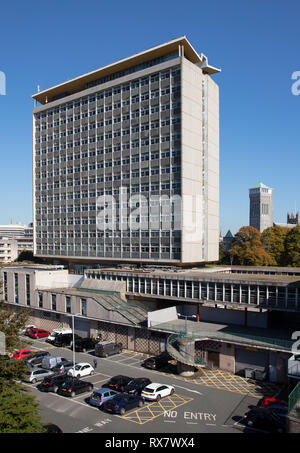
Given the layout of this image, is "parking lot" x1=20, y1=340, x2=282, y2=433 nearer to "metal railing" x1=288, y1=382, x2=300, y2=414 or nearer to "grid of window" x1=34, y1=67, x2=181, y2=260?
"metal railing" x1=288, y1=382, x2=300, y2=414

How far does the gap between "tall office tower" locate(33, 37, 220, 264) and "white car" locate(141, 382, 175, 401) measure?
29820 millimetres

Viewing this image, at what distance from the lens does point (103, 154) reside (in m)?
72.3

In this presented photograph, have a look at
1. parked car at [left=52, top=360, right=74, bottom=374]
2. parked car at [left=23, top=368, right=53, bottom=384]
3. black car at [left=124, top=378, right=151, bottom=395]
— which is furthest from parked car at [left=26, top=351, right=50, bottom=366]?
black car at [left=124, top=378, right=151, bottom=395]

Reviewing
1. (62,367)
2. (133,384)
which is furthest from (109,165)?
(133,384)

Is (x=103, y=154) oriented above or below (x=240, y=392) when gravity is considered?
above

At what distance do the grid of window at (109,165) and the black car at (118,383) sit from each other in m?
29.1

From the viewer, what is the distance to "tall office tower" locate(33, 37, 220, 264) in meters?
61.7

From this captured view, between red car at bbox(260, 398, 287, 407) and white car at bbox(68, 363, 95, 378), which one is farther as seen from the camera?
white car at bbox(68, 363, 95, 378)

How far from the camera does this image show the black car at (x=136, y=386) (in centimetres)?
3266

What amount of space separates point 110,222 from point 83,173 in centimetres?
1223

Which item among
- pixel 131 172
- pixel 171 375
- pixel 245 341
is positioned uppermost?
pixel 131 172
